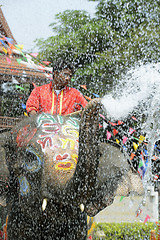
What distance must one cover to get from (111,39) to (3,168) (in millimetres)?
8549

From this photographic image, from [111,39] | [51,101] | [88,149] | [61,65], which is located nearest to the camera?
[88,149]

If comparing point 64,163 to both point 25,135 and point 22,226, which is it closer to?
point 25,135

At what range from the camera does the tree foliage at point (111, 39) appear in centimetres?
1080

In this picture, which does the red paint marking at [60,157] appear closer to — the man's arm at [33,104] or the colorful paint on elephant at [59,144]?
the colorful paint on elephant at [59,144]

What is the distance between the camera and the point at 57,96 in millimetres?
3975

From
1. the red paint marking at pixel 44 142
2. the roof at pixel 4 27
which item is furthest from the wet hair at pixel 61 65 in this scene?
the roof at pixel 4 27

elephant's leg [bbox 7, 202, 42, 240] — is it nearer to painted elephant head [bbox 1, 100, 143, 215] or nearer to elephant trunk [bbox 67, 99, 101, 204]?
painted elephant head [bbox 1, 100, 143, 215]

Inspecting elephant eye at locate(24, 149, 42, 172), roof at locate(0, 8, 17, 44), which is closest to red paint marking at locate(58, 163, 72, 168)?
elephant eye at locate(24, 149, 42, 172)

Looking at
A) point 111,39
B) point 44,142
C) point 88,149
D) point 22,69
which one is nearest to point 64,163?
point 44,142

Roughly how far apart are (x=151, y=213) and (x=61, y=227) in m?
6.47

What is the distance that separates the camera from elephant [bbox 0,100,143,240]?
293 centimetres

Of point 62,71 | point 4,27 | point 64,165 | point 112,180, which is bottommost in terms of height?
point 112,180

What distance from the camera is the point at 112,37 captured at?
11570 millimetres

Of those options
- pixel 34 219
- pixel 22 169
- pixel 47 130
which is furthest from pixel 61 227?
pixel 47 130
